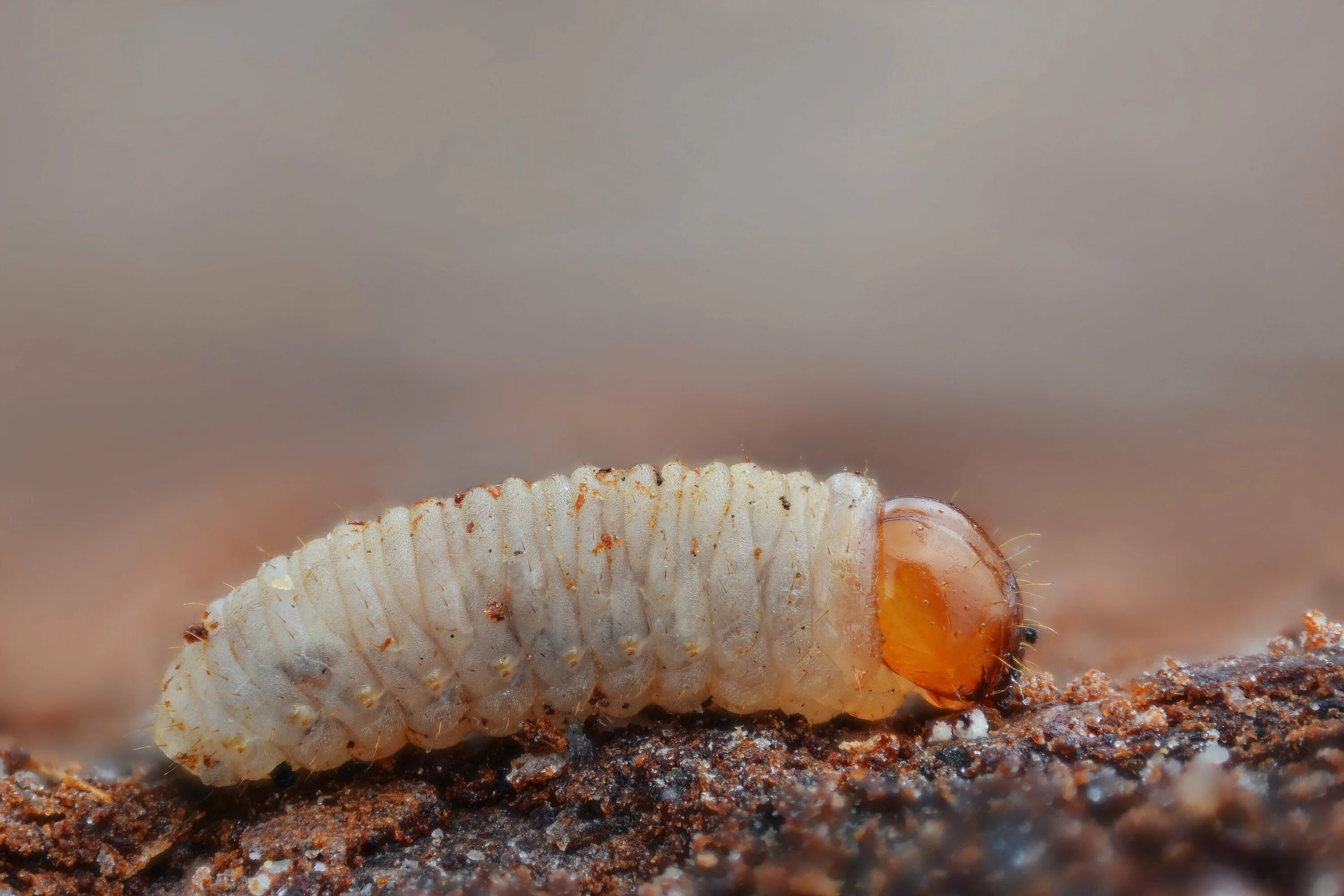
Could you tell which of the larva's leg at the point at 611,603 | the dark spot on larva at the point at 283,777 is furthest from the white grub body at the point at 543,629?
the dark spot on larva at the point at 283,777

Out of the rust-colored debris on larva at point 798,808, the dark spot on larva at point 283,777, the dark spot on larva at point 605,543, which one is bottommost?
the dark spot on larva at point 283,777

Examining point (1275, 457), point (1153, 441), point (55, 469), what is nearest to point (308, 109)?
point (55, 469)

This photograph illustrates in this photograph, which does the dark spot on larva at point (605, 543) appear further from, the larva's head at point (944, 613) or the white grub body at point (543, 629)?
the larva's head at point (944, 613)

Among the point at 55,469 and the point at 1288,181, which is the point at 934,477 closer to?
the point at 1288,181

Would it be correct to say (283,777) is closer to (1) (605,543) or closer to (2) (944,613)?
(1) (605,543)

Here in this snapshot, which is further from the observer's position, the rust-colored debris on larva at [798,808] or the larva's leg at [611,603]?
the larva's leg at [611,603]

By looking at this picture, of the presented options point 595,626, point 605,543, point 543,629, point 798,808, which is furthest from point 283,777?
point 798,808
